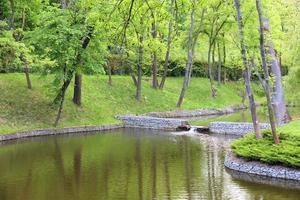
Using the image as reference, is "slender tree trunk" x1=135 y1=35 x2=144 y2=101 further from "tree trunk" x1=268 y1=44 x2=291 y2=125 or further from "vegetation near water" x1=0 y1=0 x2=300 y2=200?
"tree trunk" x1=268 y1=44 x2=291 y2=125

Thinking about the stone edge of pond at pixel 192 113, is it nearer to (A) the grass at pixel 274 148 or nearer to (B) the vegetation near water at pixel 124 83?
(B) the vegetation near water at pixel 124 83

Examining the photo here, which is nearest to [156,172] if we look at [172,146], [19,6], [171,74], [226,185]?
[226,185]

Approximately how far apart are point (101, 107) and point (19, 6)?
29.9 ft

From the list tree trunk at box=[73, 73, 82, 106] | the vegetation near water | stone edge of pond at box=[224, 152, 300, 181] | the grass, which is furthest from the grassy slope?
the grass

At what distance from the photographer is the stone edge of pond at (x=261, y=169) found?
1636cm

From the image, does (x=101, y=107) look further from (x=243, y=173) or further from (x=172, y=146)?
(x=243, y=173)

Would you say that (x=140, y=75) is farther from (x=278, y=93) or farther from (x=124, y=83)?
(x=278, y=93)

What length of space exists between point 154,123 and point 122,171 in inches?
571

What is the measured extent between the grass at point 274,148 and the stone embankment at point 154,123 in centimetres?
1184

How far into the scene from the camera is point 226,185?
16.0 meters

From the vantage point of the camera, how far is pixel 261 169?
17297 millimetres

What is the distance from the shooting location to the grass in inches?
642

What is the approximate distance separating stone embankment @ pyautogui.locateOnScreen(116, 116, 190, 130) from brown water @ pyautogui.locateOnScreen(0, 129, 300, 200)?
422 cm

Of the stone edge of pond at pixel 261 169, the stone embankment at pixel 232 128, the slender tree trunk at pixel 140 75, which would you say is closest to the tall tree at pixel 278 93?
the stone embankment at pixel 232 128
